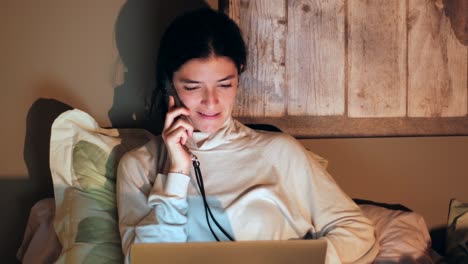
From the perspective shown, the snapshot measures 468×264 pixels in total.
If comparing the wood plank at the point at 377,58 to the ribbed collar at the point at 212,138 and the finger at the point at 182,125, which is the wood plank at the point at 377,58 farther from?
the finger at the point at 182,125

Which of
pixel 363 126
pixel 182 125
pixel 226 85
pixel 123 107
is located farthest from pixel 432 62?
pixel 123 107

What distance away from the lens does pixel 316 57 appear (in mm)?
1770

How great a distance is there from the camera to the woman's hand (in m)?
1.37

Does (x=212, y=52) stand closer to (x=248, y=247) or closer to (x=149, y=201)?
(x=149, y=201)

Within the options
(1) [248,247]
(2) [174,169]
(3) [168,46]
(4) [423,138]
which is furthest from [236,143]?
(4) [423,138]

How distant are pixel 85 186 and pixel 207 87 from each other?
0.48 metres

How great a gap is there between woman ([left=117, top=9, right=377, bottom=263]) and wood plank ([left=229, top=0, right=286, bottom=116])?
262mm

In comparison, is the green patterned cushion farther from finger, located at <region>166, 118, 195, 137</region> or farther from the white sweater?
finger, located at <region>166, 118, 195, 137</region>

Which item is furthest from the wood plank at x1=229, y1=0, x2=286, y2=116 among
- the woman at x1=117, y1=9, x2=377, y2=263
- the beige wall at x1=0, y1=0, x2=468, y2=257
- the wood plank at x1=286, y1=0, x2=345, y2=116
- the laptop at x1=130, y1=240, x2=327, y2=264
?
the laptop at x1=130, y1=240, x2=327, y2=264

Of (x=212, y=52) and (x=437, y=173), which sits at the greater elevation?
(x=212, y=52)

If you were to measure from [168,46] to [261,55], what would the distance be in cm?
43

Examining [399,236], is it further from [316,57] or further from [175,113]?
[175,113]

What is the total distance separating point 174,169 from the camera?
4.46 ft

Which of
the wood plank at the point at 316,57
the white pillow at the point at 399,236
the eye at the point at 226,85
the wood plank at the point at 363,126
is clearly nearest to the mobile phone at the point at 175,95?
the eye at the point at 226,85
